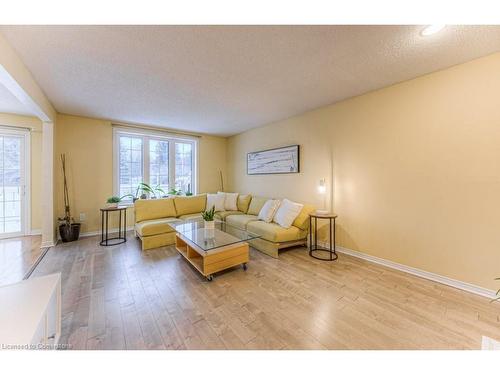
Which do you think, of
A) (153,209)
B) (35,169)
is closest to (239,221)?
(153,209)

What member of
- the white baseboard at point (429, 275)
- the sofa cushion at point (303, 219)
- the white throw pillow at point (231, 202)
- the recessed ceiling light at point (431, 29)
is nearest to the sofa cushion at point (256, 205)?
the white throw pillow at point (231, 202)

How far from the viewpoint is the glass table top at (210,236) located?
229cm

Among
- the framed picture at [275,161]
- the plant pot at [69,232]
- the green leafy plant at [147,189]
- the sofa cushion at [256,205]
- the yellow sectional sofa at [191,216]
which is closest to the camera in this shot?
the yellow sectional sofa at [191,216]

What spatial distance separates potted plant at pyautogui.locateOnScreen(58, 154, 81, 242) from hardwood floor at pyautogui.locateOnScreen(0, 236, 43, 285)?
1.17ft

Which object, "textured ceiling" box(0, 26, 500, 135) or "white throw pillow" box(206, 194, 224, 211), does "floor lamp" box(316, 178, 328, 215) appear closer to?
"textured ceiling" box(0, 26, 500, 135)

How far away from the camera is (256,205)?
13.4 ft

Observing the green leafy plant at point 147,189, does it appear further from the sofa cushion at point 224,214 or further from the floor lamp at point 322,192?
the floor lamp at point 322,192

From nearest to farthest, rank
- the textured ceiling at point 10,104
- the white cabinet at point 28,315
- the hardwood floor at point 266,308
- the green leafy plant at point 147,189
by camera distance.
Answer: the white cabinet at point 28,315, the hardwood floor at point 266,308, the textured ceiling at point 10,104, the green leafy plant at point 147,189

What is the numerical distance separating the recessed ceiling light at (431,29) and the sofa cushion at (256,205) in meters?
3.02

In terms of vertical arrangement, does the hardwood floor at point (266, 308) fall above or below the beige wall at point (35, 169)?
below

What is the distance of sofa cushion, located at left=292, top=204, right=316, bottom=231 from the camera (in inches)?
121
